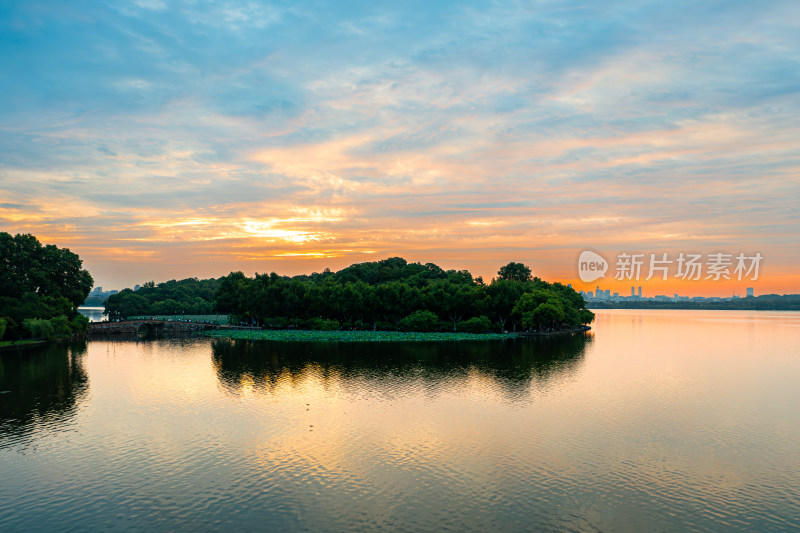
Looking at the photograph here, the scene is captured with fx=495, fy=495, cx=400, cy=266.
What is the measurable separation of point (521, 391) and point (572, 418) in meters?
12.1

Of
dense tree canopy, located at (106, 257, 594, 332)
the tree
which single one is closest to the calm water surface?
dense tree canopy, located at (106, 257, 594, 332)

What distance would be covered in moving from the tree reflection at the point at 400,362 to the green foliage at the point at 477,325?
1353 centimetres

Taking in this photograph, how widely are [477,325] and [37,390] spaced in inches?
3529

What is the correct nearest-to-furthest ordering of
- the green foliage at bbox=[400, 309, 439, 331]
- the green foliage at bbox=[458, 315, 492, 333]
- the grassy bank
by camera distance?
the grassy bank < the green foliage at bbox=[458, 315, 492, 333] < the green foliage at bbox=[400, 309, 439, 331]

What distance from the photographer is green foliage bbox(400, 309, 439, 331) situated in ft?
406

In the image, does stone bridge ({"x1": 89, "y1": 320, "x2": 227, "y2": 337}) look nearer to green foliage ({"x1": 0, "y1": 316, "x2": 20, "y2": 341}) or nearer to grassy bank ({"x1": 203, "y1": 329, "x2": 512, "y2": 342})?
grassy bank ({"x1": 203, "y1": 329, "x2": 512, "y2": 342})

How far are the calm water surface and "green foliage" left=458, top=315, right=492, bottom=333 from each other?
163ft

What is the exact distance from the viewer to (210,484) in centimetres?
3008

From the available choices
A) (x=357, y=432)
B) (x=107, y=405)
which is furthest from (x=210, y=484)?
(x=107, y=405)

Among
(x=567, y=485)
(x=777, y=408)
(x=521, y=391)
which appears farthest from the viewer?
(x=521, y=391)

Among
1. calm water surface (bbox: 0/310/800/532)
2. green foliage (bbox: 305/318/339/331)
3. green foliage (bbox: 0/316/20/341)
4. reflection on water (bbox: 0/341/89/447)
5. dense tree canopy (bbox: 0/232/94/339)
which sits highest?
dense tree canopy (bbox: 0/232/94/339)

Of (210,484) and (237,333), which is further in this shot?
(237,333)

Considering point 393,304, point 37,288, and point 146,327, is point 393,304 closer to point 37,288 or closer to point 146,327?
point 37,288

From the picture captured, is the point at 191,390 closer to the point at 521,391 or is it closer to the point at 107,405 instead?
the point at 107,405
